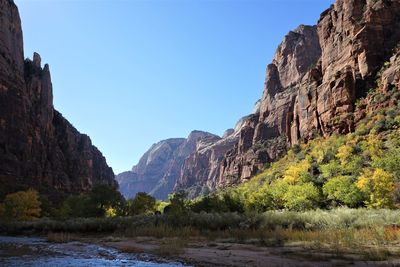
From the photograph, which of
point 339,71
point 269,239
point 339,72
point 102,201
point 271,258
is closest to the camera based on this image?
point 271,258

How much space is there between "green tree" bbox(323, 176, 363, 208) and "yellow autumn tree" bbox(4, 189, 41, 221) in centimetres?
5113

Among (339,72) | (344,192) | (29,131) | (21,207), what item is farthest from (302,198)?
(29,131)

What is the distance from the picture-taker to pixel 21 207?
6762 cm

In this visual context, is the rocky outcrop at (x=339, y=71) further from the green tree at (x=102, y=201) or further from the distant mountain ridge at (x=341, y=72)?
the green tree at (x=102, y=201)

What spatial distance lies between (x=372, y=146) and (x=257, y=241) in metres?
47.1

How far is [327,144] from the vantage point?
81.6 meters

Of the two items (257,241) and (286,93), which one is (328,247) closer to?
(257,241)

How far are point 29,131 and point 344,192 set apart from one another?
109187 millimetres

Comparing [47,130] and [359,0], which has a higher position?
[359,0]

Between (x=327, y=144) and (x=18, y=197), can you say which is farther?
(x=327, y=144)

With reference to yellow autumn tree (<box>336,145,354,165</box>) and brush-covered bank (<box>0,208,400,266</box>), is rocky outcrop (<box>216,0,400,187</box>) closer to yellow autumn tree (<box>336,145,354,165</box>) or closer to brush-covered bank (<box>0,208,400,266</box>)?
yellow autumn tree (<box>336,145,354,165</box>)

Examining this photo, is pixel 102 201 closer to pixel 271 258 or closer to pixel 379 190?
pixel 379 190

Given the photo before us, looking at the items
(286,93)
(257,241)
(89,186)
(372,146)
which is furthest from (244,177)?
(257,241)

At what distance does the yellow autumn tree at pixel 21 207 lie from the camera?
66562mm
